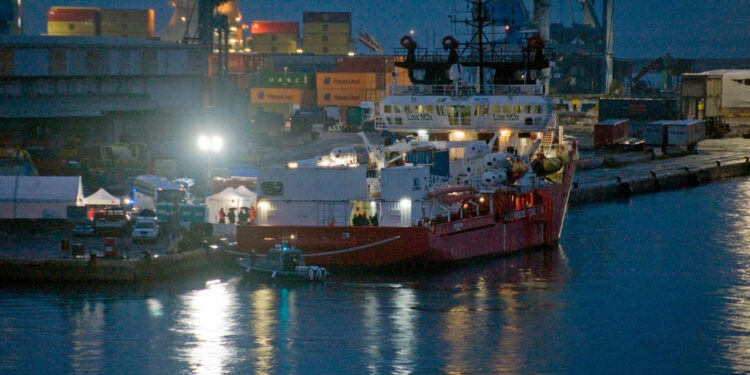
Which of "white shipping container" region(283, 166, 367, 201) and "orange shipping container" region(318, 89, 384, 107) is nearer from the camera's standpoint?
"white shipping container" region(283, 166, 367, 201)

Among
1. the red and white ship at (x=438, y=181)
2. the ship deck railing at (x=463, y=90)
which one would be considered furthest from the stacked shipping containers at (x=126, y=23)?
the ship deck railing at (x=463, y=90)

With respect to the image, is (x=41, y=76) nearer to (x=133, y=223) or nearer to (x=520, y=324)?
(x=133, y=223)

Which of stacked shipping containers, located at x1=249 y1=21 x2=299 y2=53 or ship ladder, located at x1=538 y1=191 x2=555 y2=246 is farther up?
stacked shipping containers, located at x1=249 y1=21 x2=299 y2=53

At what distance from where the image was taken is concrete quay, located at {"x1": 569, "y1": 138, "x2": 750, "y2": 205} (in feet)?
195

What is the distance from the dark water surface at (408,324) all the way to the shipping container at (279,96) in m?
74.1

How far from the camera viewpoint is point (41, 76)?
66.8 m

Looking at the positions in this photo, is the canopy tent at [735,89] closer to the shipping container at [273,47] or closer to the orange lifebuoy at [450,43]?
the orange lifebuoy at [450,43]

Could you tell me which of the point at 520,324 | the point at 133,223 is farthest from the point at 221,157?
the point at 520,324

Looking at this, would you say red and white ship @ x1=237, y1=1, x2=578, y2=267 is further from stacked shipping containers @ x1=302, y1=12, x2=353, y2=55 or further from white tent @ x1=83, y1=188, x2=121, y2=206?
stacked shipping containers @ x1=302, y1=12, x2=353, y2=55

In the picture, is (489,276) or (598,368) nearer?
(598,368)

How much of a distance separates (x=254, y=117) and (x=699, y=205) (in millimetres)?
46508

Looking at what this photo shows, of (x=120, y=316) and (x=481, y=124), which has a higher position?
(x=481, y=124)

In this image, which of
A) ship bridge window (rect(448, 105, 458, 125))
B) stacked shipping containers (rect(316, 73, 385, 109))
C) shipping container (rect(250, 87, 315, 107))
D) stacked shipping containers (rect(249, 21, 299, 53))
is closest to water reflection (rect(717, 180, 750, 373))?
ship bridge window (rect(448, 105, 458, 125))

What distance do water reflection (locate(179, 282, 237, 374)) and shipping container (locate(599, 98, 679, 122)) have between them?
75.2m
